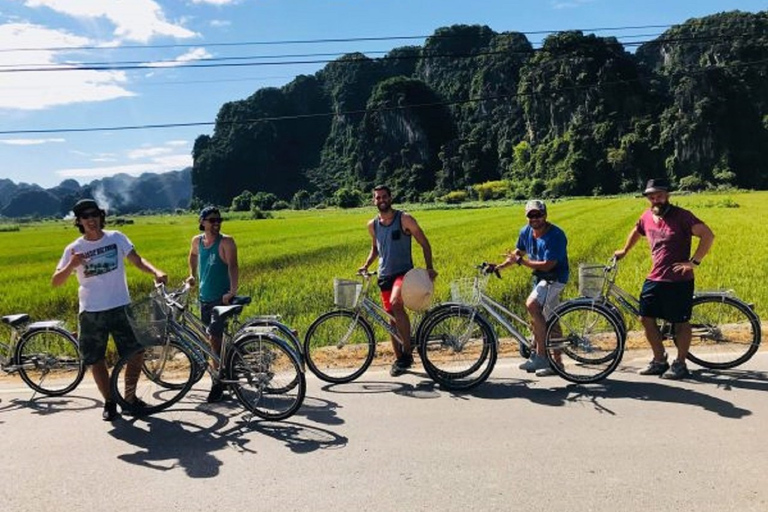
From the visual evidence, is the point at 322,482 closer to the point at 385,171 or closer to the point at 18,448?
the point at 18,448

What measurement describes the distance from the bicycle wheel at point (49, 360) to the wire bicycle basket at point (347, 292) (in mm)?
2378

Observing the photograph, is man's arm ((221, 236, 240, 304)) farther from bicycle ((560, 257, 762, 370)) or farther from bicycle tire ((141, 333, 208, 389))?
bicycle ((560, 257, 762, 370))

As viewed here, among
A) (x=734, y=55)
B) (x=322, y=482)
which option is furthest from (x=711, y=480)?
(x=734, y=55)

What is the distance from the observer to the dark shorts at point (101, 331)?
4.64 m

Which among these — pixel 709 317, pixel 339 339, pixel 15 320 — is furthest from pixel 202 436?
pixel 709 317

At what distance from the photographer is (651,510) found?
2965 mm

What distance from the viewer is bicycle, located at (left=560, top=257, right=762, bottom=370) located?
5324mm

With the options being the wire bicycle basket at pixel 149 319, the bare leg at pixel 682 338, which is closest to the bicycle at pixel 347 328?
the wire bicycle basket at pixel 149 319

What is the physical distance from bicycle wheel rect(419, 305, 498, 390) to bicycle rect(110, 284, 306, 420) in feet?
4.09

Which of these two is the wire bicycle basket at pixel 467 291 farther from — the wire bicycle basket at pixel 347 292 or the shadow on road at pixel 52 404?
the shadow on road at pixel 52 404

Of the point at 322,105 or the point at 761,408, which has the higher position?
the point at 322,105

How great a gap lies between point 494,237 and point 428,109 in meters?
94.4

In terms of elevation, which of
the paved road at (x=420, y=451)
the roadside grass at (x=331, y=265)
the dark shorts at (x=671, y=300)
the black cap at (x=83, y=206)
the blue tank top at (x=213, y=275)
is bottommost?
the roadside grass at (x=331, y=265)

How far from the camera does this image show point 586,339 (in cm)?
532
